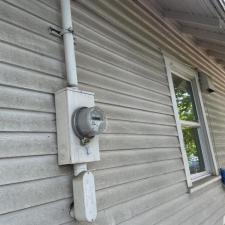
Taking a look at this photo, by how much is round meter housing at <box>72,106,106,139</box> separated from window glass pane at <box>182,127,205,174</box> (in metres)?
2.11

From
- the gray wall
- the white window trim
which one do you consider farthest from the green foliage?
the gray wall

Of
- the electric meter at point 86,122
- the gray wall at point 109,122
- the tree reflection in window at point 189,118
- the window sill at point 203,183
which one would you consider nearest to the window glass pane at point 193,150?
the tree reflection in window at point 189,118

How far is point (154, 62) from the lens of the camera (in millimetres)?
2859

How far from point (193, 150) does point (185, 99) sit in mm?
674

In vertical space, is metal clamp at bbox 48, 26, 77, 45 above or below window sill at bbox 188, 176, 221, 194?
above

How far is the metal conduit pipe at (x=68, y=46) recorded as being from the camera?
152 centimetres

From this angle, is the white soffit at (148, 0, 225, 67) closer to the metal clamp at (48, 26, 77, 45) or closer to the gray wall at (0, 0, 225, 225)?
the gray wall at (0, 0, 225, 225)

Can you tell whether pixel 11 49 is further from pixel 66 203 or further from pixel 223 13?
pixel 223 13

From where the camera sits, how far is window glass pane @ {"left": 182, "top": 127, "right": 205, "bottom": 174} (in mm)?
3318

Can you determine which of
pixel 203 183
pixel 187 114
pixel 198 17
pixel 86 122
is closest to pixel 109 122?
pixel 86 122

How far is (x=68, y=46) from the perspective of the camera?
1.56 meters

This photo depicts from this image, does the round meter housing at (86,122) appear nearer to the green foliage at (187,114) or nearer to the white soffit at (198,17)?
the white soffit at (198,17)

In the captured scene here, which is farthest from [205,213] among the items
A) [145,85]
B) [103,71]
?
[103,71]

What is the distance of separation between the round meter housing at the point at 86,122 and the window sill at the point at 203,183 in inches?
67.9
